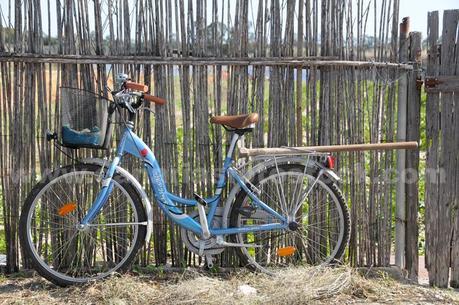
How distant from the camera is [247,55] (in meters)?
4.71

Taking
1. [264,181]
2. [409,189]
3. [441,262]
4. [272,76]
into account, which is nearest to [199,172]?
[264,181]

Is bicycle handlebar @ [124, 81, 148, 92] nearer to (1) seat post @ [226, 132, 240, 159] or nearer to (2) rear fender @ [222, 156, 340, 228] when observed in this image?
(1) seat post @ [226, 132, 240, 159]

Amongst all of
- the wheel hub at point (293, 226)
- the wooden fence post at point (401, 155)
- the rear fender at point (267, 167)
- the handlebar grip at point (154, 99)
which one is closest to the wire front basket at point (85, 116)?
the handlebar grip at point (154, 99)

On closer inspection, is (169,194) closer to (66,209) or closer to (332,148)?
(66,209)

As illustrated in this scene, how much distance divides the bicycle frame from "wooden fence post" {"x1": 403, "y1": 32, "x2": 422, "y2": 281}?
3.53 ft

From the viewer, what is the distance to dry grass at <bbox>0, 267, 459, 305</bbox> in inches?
165

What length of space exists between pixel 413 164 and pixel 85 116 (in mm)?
2500

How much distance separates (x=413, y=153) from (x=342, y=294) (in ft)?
4.13

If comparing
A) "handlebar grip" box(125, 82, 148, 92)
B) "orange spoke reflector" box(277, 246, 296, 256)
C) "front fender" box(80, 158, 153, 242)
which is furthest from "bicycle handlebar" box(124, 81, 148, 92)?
"orange spoke reflector" box(277, 246, 296, 256)

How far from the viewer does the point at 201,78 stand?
4.69m

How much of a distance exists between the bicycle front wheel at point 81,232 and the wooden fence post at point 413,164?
2.06 m

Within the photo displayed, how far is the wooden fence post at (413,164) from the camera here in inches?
190

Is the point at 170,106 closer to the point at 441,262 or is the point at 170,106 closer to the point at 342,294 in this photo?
the point at 342,294

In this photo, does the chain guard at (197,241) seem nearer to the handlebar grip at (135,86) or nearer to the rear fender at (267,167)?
the rear fender at (267,167)
